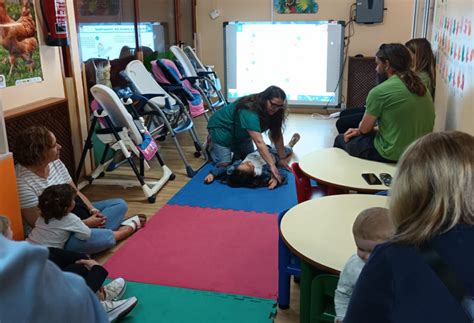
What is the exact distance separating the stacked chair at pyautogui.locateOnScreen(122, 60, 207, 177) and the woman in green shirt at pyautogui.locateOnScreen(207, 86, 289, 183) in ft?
0.97

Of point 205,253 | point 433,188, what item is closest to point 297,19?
point 205,253

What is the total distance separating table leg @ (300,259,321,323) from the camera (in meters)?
1.93

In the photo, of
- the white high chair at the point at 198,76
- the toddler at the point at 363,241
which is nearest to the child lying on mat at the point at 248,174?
the white high chair at the point at 198,76

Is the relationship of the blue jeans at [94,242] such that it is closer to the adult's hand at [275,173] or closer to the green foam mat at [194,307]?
the green foam mat at [194,307]

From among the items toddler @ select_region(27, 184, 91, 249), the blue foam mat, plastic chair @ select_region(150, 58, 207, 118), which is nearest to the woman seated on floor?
toddler @ select_region(27, 184, 91, 249)

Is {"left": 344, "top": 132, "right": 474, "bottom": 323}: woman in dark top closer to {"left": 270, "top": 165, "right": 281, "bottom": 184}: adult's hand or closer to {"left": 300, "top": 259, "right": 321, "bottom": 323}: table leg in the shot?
{"left": 300, "top": 259, "right": 321, "bottom": 323}: table leg

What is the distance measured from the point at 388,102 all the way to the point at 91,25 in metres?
2.95

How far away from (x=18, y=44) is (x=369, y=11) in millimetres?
4697

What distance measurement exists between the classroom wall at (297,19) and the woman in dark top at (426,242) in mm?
6110

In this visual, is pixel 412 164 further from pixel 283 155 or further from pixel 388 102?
pixel 283 155

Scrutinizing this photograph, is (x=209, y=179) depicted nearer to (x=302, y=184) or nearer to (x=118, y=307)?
(x=302, y=184)

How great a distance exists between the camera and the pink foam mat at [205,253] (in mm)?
2670

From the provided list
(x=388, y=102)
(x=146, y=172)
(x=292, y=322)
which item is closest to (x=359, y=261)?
(x=292, y=322)

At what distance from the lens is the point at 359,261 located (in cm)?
153
